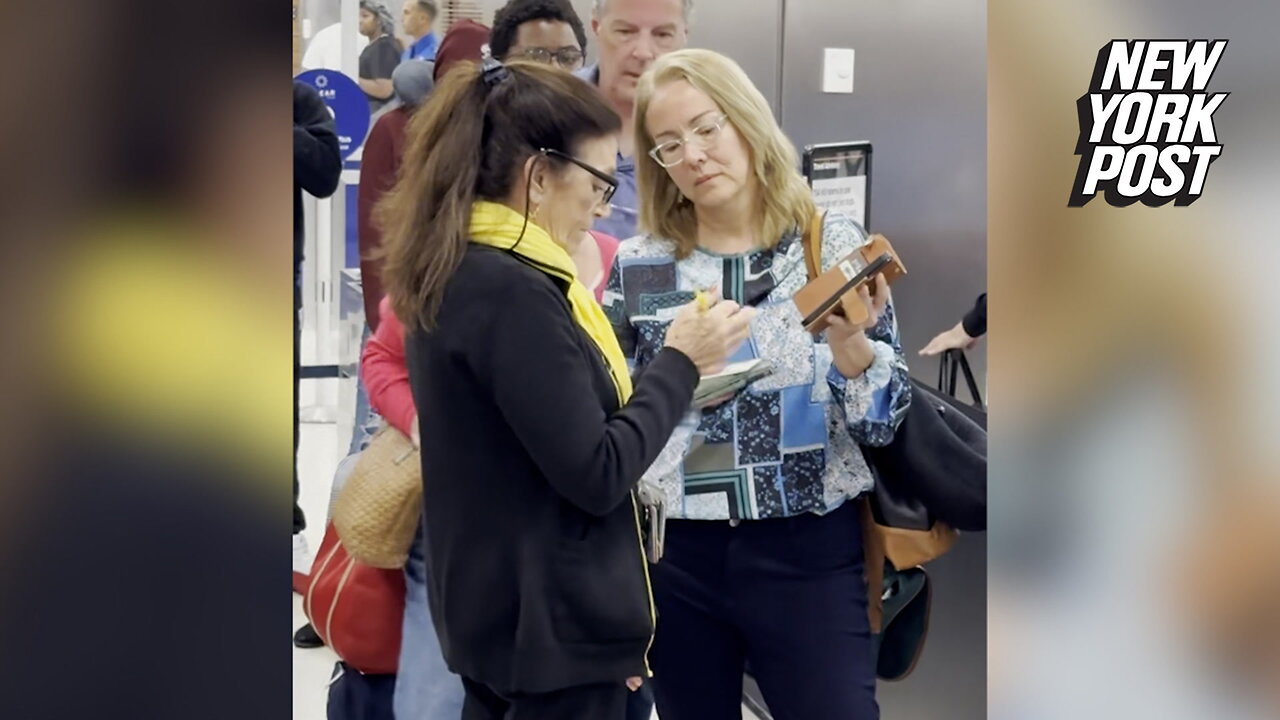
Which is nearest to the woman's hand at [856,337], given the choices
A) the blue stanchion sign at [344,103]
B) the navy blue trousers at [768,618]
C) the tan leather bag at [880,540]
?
the tan leather bag at [880,540]

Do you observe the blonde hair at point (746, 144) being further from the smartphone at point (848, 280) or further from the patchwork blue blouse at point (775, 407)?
the smartphone at point (848, 280)

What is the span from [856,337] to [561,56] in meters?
0.90

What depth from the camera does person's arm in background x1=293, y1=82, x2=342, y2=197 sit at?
2.30 meters

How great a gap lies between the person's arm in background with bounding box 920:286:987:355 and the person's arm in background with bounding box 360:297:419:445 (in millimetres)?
1019

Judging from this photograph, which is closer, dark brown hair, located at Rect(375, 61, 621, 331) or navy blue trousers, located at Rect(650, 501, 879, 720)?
dark brown hair, located at Rect(375, 61, 621, 331)

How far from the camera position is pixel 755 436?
1880 millimetres

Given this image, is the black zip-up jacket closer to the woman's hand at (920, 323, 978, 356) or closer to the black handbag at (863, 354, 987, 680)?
the black handbag at (863, 354, 987, 680)

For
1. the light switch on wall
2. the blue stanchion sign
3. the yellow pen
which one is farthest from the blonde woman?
the light switch on wall

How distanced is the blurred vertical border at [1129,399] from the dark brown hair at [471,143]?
0.79 metres

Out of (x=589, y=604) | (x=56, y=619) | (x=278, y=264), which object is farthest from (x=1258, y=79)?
(x=589, y=604)

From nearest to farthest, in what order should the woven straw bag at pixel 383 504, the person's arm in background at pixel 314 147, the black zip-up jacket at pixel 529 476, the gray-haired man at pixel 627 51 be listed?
the black zip-up jacket at pixel 529 476, the woven straw bag at pixel 383 504, the person's arm in background at pixel 314 147, the gray-haired man at pixel 627 51

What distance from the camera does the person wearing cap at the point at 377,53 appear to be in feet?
8.70

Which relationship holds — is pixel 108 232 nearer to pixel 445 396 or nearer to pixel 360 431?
pixel 445 396

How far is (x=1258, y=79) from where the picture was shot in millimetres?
875
